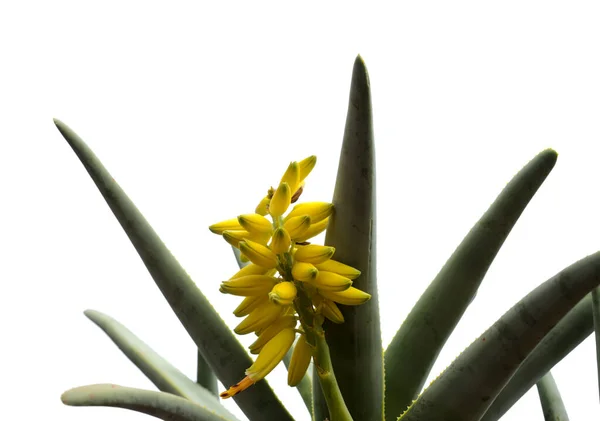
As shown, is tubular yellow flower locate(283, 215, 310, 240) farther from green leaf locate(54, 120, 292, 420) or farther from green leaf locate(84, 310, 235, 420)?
green leaf locate(84, 310, 235, 420)

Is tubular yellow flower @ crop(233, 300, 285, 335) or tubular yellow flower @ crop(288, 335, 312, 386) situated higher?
tubular yellow flower @ crop(233, 300, 285, 335)

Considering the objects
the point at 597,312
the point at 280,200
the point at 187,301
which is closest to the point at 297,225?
the point at 280,200

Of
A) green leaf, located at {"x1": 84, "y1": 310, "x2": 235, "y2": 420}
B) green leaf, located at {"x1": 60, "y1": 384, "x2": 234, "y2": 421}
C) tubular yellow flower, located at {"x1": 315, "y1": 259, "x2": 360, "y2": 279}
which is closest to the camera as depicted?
green leaf, located at {"x1": 60, "y1": 384, "x2": 234, "y2": 421}

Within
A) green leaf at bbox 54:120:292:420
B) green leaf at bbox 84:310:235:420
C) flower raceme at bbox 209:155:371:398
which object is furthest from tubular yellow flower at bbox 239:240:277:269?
green leaf at bbox 84:310:235:420

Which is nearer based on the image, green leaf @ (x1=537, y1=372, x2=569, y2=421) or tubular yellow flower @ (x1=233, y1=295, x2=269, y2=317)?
tubular yellow flower @ (x1=233, y1=295, x2=269, y2=317)

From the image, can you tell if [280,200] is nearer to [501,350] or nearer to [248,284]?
[248,284]

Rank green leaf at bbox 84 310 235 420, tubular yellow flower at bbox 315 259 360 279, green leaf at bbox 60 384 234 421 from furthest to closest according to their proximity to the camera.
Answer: green leaf at bbox 84 310 235 420, tubular yellow flower at bbox 315 259 360 279, green leaf at bbox 60 384 234 421
